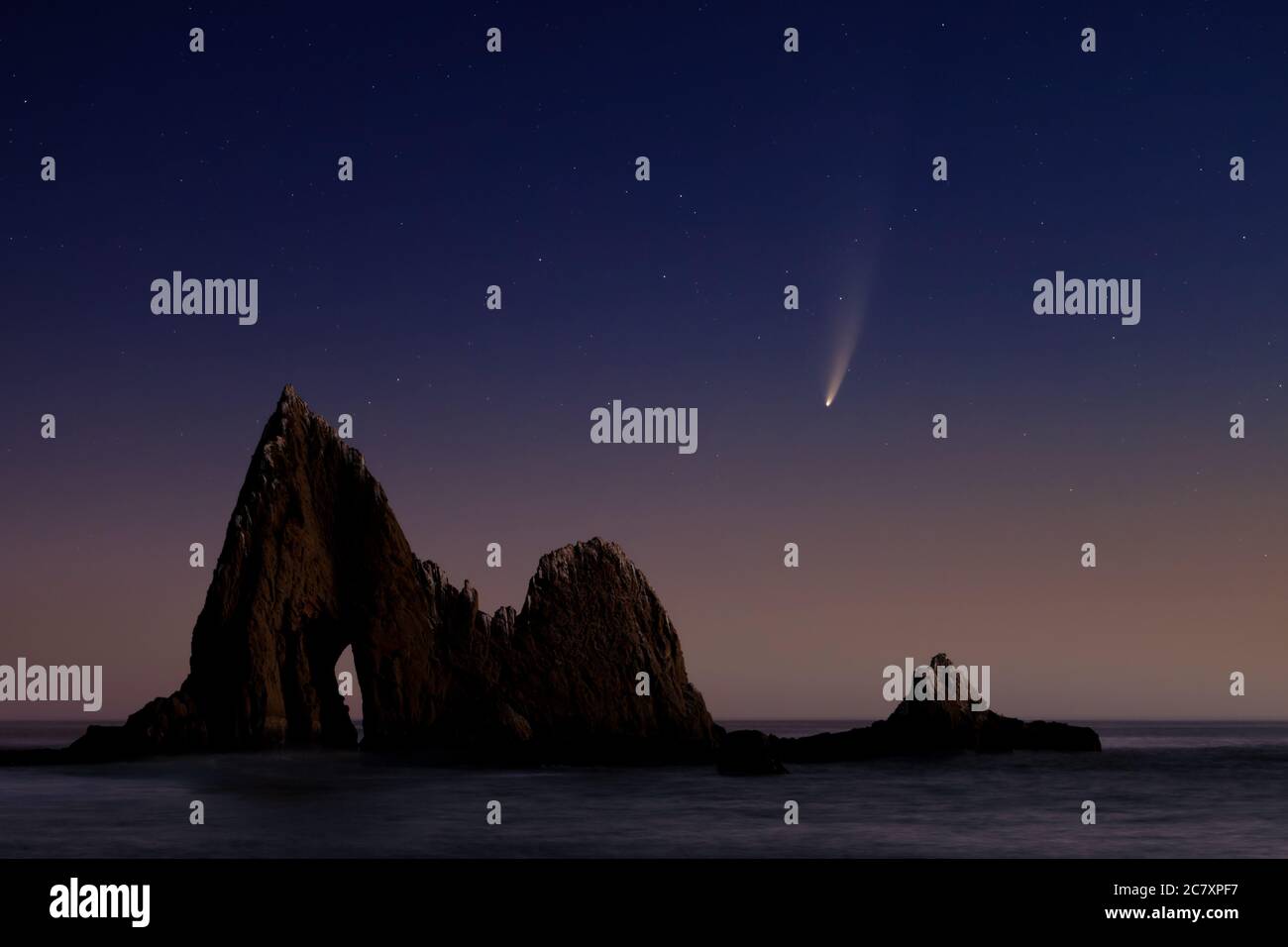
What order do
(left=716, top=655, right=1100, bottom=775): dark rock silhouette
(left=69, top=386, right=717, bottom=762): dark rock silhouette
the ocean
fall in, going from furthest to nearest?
(left=716, top=655, right=1100, bottom=775): dark rock silhouette, (left=69, top=386, right=717, bottom=762): dark rock silhouette, the ocean

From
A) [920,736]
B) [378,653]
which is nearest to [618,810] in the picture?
[378,653]

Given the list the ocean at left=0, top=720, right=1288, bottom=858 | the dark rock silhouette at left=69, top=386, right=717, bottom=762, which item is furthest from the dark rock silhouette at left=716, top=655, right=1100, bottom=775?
the dark rock silhouette at left=69, top=386, right=717, bottom=762

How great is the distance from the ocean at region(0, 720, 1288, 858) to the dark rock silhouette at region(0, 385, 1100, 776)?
17.4 feet

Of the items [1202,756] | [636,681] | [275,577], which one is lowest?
[1202,756]

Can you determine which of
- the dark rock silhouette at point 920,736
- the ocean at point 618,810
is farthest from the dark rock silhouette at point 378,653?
the dark rock silhouette at point 920,736

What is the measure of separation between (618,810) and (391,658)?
1712 inches

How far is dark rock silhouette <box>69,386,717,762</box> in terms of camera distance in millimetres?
90875

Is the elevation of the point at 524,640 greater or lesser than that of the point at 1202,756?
greater

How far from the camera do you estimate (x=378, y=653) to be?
317 ft

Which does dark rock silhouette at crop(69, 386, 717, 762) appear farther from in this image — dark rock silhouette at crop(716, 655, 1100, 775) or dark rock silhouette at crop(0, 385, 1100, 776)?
dark rock silhouette at crop(716, 655, 1100, 775)

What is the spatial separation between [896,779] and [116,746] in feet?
165
